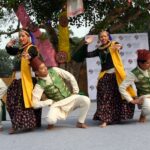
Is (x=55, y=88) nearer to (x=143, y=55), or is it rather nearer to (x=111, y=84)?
(x=111, y=84)

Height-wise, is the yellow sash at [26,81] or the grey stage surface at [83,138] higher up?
the yellow sash at [26,81]

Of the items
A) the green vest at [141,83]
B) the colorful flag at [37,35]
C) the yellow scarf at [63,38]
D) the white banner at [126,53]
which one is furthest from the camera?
the white banner at [126,53]

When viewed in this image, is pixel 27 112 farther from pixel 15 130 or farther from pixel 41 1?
pixel 41 1

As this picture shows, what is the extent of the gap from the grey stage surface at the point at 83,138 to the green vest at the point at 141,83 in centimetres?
38

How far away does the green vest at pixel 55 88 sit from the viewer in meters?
5.02

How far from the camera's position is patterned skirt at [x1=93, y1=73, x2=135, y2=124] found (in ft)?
17.3

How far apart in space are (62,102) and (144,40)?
5.53m

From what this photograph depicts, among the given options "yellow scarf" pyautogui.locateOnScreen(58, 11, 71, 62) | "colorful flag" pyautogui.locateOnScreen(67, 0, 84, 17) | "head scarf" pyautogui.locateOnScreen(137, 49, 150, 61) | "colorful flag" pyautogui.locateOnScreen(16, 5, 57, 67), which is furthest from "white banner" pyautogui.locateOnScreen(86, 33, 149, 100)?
"head scarf" pyautogui.locateOnScreen(137, 49, 150, 61)

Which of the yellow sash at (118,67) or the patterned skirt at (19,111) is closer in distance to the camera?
the patterned skirt at (19,111)

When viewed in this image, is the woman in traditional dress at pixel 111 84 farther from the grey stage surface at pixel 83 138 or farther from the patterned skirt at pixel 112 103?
the grey stage surface at pixel 83 138

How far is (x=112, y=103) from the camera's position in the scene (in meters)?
5.29

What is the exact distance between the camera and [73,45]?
1180cm

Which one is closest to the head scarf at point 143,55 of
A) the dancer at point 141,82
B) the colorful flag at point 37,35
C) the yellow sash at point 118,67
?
the dancer at point 141,82

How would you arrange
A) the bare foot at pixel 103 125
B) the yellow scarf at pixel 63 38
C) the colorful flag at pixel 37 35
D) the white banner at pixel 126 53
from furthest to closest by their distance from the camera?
the white banner at pixel 126 53, the yellow scarf at pixel 63 38, the colorful flag at pixel 37 35, the bare foot at pixel 103 125
